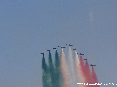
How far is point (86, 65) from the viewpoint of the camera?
67.3m

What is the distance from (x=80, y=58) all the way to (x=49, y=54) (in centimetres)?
892

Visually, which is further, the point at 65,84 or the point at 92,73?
the point at 92,73

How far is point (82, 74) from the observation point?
6738 centimetres

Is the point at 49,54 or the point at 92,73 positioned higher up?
the point at 49,54

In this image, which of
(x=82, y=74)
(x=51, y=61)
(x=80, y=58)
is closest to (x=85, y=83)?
(x=82, y=74)

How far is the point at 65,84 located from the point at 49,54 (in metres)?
9.10

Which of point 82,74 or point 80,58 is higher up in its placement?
point 80,58

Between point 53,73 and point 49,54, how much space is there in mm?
5220

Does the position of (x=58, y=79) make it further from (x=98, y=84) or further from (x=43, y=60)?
(x=98, y=84)

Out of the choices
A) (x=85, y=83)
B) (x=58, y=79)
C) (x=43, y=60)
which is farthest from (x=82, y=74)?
(x=43, y=60)

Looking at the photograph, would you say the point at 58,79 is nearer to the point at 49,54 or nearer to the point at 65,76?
the point at 65,76

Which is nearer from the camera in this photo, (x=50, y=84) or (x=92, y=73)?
(x=50, y=84)

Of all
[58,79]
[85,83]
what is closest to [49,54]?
[58,79]

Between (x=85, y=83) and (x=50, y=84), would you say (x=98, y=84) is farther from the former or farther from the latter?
(x=50, y=84)
